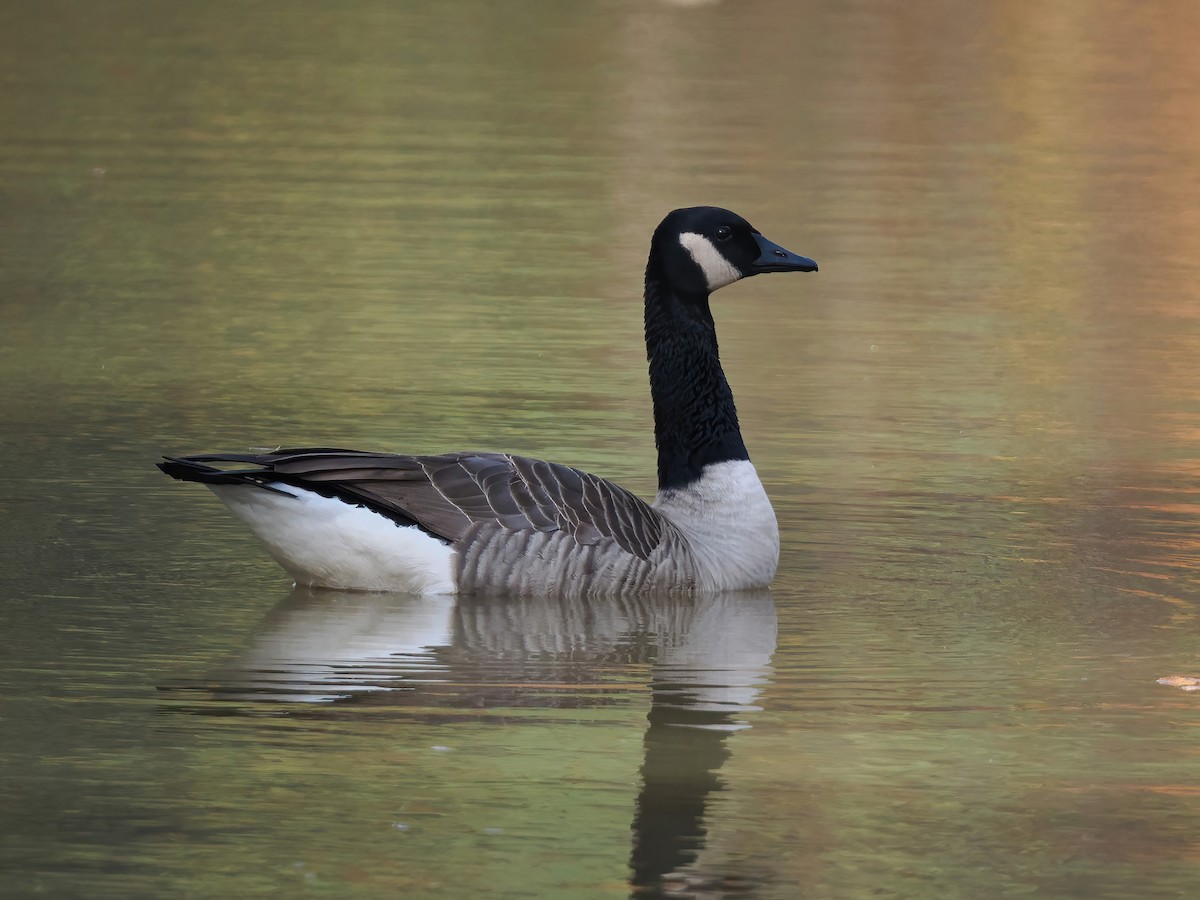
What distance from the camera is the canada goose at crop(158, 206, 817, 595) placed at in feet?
29.5

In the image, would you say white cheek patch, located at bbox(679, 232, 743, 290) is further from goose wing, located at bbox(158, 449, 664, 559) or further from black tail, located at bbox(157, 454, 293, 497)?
black tail, located at bbox(157, 454, 293, 497)

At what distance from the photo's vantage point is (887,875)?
20.4 feet

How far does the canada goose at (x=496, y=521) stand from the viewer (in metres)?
9.00

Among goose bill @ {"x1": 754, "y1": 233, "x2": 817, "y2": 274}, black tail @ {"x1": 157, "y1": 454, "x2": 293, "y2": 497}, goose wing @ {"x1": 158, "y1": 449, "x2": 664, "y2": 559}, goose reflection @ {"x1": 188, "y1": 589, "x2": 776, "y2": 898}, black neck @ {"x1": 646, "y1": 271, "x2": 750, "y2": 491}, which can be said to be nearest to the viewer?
goose reflection @ {"x1": 188, "y1": 589, "x2": 776, "y2": 898}

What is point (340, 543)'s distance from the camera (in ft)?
30.0

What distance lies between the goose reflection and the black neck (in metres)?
0.70

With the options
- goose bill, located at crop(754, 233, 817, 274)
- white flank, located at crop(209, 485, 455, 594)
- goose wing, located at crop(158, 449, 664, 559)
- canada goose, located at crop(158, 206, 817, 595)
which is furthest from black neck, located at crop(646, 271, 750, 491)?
white flank, located at crop(209, 485, 455, 594)

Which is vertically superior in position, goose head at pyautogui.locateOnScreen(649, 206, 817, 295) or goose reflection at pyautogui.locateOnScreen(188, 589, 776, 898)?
goose head at pyautogui.locateOnScreen(649, 206, 817, 295)

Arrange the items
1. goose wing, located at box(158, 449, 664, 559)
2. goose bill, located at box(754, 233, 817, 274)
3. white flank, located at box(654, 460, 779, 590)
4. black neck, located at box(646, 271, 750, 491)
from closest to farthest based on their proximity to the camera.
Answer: goose wing, located at box(158, 449, 664, 559)
white flank, located at box(654, 460, 779, 590)
black neck, located at box(646, 271, 750, 491)
goose bill, located at box(754, 233, 817, 274)

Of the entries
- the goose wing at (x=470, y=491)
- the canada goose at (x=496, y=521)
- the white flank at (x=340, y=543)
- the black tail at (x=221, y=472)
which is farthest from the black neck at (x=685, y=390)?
the black tail at (x=221, y=472)

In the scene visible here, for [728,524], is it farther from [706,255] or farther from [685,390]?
[706,255]

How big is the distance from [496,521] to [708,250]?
1.69 meters

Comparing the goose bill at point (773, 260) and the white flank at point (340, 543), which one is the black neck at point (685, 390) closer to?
the goose bill at point (773, 260)

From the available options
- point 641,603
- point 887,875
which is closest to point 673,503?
point 641,603
